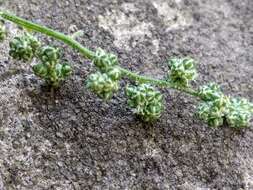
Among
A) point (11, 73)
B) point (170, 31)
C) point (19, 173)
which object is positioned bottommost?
point (19, 173)

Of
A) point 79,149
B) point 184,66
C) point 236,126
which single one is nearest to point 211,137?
point 236,126

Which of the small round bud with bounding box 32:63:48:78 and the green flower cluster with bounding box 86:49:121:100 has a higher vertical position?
the green flower cluster with bounding box 86:49:121:100

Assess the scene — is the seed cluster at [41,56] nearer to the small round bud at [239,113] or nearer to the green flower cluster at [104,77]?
the green flower cluster at [104,77]

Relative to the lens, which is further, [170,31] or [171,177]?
[170,31]

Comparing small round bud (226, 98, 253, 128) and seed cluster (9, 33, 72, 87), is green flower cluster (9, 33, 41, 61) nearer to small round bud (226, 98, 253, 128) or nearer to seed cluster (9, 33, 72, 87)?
seed cluster (9, 33, 72, 87)

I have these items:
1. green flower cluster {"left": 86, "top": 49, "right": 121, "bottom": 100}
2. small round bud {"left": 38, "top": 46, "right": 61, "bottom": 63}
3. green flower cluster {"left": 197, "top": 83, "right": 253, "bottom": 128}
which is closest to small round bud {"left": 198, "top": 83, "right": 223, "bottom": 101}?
green flower cluster {"left": 197, "top": 83, "right": 253, "bottom": 128}

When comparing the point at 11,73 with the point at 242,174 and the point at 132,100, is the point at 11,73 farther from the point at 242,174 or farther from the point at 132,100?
the point at 242,174

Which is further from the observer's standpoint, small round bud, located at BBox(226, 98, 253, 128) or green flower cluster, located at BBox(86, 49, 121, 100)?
small round bud, located at BBox(226, 98, 253, 128)
